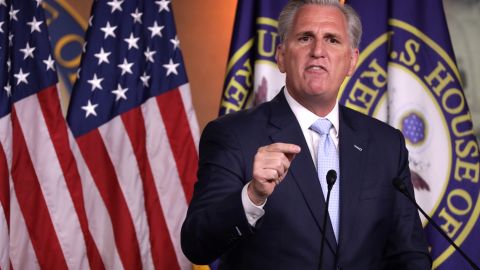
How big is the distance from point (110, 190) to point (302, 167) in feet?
6.26

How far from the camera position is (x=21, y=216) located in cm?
355

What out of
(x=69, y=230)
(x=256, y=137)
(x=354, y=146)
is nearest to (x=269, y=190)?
(x=256, y=137)

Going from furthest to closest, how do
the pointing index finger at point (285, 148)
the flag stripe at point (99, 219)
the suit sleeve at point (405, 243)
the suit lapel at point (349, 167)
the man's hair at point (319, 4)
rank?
the flag stripe at point (99, 219) < the man's hair at point (319, 4) < the suit sleeve at point (405, 243) < the suit lapel at point (349, 167) < the pointing index finger at point (285, 148)

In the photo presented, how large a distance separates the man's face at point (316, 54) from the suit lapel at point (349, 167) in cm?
11

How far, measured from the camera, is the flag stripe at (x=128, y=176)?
11.9 feet

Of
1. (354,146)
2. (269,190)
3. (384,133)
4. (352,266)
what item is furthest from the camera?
(384,133)

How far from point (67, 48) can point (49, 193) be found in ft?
2.98

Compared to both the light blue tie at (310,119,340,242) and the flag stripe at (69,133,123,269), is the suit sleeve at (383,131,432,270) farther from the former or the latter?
the flag stripe at (69,133,123,269)

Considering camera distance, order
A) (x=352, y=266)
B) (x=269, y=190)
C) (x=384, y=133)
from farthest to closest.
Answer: (x=384, y=133) < (x=352, y=266) < (x=269, y=190)

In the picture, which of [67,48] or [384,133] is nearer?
[384,133]

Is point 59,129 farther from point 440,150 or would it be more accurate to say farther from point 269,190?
point 269,190

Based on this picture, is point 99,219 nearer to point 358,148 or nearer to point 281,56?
point 281,56

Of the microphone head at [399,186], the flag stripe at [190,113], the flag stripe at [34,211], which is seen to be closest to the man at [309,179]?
the microphone head at [399,186]

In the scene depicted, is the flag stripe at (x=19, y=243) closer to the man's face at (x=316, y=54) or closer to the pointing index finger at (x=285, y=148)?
the man's face at (x=316, y=54)
